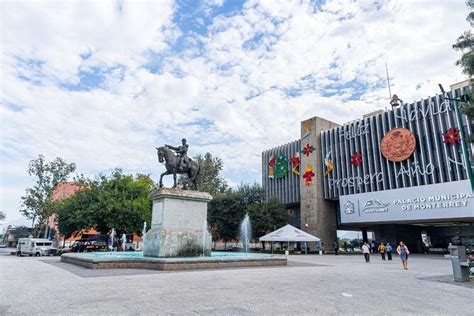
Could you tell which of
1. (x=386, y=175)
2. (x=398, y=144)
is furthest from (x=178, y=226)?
(x=398, y=144)

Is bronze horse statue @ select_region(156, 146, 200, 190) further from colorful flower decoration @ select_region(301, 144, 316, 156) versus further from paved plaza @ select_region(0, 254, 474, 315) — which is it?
colorful flower decoration @ select_region(301, 144, 316, 156)

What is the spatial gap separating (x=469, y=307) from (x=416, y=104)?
34003mm

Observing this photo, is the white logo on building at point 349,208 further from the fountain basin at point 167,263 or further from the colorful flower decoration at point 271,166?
the fountain basin at point 167,263

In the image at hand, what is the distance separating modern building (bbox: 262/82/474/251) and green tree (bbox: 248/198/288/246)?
3.60m

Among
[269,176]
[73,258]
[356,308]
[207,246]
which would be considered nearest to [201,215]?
[207,246]

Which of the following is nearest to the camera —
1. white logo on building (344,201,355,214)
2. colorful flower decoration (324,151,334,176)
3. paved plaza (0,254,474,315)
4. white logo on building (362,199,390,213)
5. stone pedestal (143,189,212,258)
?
paved plaza (0,254,474,315)

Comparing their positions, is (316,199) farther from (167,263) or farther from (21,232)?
(21,232)

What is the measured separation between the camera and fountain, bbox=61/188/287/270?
14477mm

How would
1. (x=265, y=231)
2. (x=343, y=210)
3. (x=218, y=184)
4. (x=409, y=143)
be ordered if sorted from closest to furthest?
(x=409, y=143)
(x=343, y=210)
(x=265, y=231)
(x=218, y=184)

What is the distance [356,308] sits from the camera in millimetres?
6734

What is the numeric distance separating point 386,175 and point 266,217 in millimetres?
15962

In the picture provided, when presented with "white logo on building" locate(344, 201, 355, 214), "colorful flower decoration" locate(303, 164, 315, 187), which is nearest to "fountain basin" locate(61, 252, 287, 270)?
"white logo on building" locate(344, 201, 355, 214)

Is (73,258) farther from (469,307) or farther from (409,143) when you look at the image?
(409,143)

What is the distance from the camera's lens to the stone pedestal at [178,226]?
15656 mm
